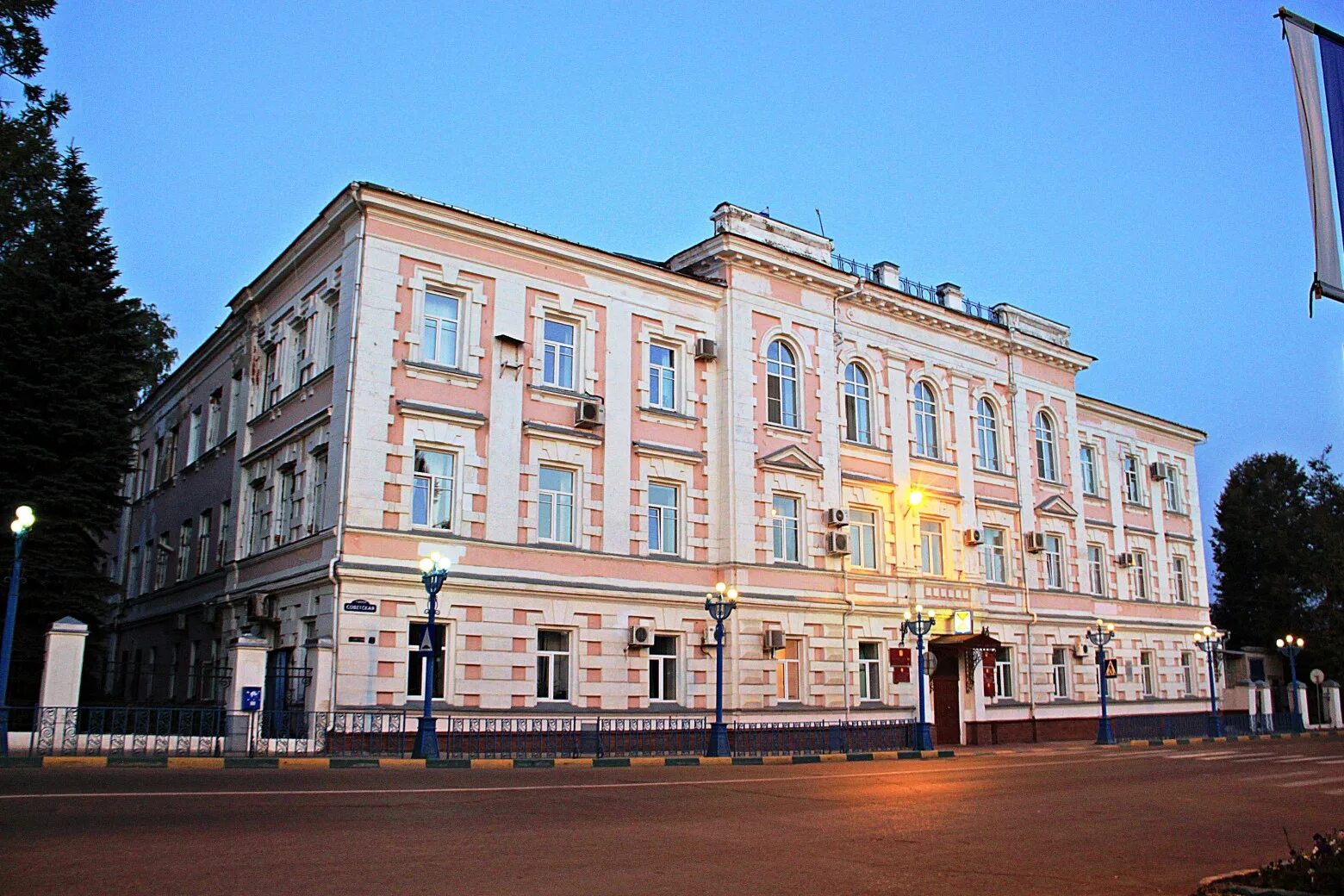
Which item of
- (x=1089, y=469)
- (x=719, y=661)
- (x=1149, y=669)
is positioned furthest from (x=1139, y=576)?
(x=719, y=661)

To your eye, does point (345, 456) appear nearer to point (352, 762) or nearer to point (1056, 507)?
point (352, 762)

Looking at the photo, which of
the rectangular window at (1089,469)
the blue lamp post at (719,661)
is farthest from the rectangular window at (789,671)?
the rectangular window at (1089,469)

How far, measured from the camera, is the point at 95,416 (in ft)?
95.2

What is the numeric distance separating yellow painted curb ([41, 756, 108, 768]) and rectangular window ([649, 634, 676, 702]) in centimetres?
1291

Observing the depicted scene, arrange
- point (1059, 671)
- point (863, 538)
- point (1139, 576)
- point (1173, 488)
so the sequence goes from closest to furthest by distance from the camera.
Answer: point (863, 538)
point (1059, 671)
point (1139, 576)
point (1173, 488)

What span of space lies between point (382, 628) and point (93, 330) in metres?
13.3

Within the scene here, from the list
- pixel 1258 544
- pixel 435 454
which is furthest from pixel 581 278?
pixel 1258 544

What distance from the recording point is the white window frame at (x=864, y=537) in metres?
33.6

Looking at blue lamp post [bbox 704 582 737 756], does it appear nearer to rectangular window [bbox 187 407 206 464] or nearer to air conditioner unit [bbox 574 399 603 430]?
air conditioner unit [bbox 574 399 603 430]

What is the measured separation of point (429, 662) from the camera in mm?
22109

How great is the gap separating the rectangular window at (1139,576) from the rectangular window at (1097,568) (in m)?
1.96

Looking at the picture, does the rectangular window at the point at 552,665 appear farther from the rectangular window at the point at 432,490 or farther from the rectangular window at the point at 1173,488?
the rectangular window at the point at 1173,488

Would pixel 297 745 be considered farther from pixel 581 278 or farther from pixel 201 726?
pixel 581 278

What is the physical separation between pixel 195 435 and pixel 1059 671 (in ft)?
104
